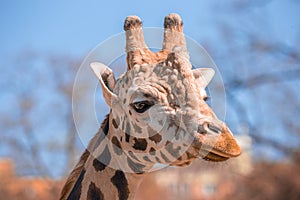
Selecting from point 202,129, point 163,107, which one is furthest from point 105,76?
point 202,129

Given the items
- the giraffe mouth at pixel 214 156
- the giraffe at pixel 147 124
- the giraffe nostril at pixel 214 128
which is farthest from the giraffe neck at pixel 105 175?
the giraffe nostril at pixel 214 128

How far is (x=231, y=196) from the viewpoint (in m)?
18.4

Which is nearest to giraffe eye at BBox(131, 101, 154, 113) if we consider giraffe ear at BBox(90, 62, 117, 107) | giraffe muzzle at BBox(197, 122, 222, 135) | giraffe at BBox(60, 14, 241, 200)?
giraffe at BBox(60, 14, 241, 200)

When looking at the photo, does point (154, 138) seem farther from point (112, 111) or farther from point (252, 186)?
point (252, 186)

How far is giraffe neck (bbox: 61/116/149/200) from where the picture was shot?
12.2 feet

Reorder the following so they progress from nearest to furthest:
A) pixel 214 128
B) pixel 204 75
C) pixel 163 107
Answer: pixel 214 128, pixel 163 107, pixel 204 75

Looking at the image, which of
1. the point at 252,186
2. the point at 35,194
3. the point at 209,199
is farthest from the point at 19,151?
the point at 252,186

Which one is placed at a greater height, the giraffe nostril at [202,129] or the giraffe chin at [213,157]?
the giraffe nostril at [202,129]

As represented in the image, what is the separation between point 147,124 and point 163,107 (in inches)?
6.4

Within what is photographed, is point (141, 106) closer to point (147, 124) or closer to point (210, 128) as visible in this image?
point (147, 124)

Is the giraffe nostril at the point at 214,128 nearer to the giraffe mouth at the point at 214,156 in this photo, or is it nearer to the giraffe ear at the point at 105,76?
the giraffe mouth at the point at 214,156

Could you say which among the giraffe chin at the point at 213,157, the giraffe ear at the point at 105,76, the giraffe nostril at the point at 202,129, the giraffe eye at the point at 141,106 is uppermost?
the giraffe ear at the point at 105,76

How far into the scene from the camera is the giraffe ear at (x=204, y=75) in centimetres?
374

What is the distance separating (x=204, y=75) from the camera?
13.1 ft
